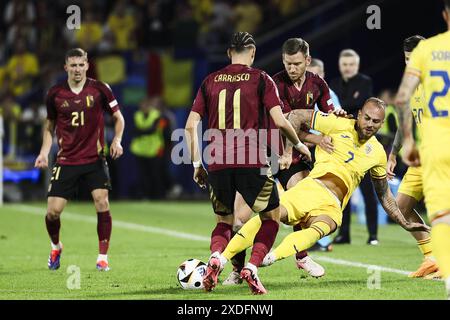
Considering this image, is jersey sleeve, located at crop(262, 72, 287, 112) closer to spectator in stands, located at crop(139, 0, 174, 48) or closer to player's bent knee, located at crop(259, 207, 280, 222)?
player's bent knee, located at crop(259, 207, 280, 222)

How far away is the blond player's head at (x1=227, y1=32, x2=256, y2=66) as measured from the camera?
891 centimetres

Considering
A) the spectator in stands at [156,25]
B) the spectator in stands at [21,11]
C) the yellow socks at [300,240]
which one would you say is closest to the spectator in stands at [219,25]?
the spectator in stands at [156,25]

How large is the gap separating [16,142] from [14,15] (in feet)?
15.1

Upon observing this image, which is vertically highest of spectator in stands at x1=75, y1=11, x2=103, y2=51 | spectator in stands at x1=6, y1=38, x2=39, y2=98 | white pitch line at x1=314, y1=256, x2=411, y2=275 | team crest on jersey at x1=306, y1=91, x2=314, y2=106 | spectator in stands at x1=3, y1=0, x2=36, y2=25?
spectator in stands at x1=3, y1=0, x2=36, y2=25

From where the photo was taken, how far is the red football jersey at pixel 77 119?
11164 millimetres

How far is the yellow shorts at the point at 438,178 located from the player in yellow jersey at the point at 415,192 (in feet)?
8.21

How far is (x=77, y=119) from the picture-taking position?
1119 cm

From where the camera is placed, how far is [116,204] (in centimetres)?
2148

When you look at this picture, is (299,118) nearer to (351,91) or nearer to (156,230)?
(351,91)

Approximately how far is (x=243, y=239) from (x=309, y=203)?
32.1 inches

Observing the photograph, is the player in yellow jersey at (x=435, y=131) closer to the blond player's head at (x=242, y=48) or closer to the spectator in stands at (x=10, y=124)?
the blond player's head at (x=242, y=48)

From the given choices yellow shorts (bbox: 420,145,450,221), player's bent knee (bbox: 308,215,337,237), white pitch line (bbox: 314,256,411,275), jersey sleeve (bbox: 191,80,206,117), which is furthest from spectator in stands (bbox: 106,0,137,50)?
yellow shorts (bbox: 420,145,450,221)

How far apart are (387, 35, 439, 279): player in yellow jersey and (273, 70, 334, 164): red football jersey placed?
0.87 meters

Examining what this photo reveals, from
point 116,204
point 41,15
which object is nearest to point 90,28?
point 41,15
